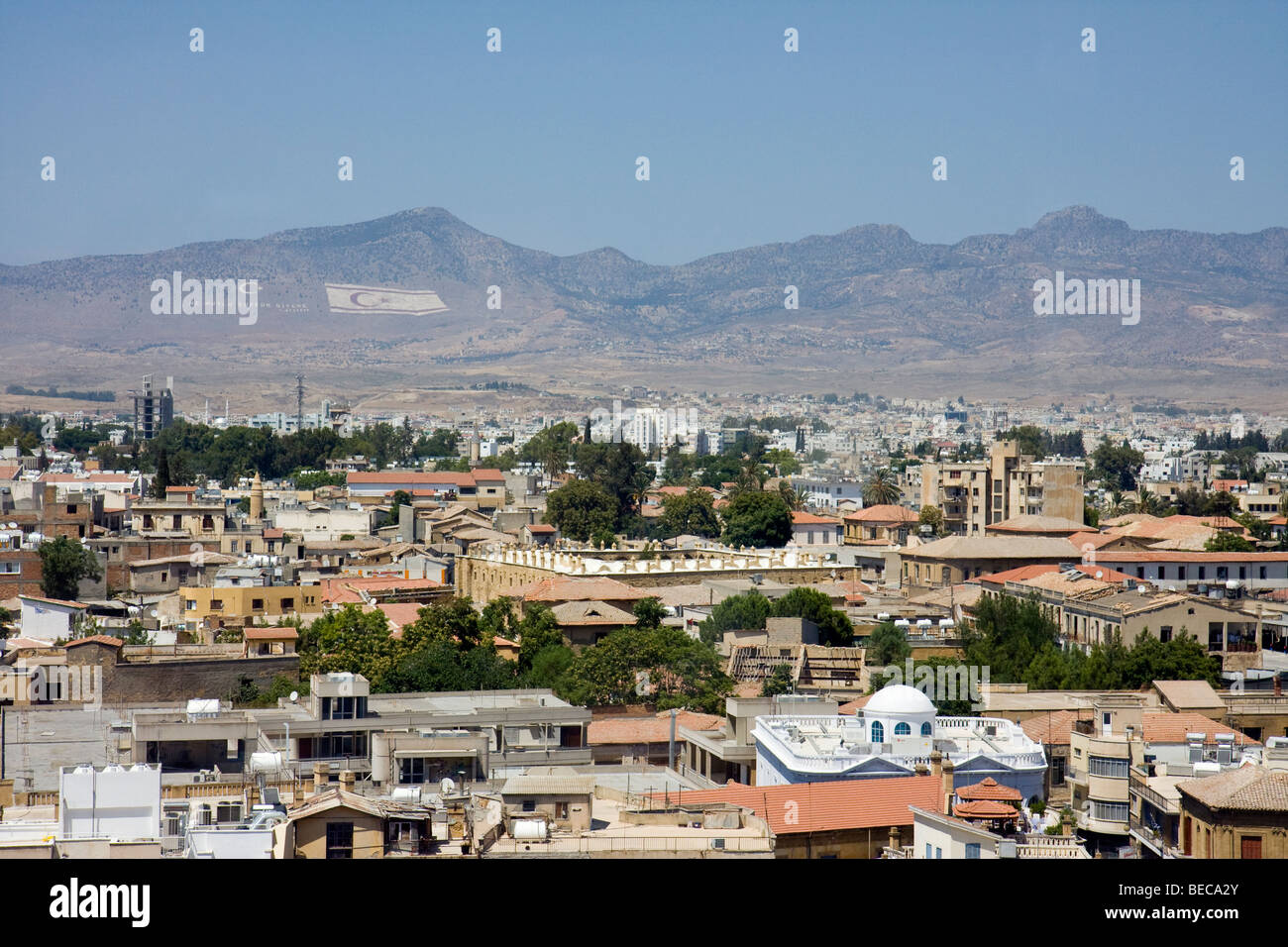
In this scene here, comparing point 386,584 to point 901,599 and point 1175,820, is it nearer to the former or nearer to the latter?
point 901,599

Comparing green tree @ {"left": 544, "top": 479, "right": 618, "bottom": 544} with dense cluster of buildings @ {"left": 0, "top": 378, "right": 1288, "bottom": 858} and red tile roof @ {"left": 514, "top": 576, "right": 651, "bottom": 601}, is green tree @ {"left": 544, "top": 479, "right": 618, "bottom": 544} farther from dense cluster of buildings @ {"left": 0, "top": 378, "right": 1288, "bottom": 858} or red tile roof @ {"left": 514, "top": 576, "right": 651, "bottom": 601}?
red tile roof @ {"left": 514, "top": 576, "right": 651, "bottom": 601}

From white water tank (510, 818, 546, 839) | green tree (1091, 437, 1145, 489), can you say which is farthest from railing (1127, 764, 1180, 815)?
green tree (1091, 437, 1145, 489)

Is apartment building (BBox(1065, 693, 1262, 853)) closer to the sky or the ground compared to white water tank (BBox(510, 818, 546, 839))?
closer to the ground

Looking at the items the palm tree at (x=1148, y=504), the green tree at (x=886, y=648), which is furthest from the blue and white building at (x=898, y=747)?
the palm tree at (x=1148, y=504)

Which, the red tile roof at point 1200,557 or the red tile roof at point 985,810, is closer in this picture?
the red tile roof at point 985,810

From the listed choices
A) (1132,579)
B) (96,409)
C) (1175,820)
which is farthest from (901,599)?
(96,409)

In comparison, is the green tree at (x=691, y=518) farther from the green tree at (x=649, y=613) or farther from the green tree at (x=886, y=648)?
the green tree at (x=886, y=648)
